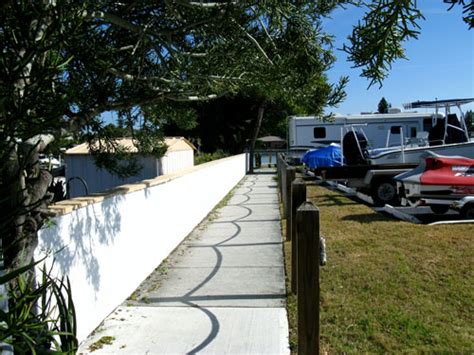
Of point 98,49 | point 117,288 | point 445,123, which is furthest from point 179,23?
point 445,123

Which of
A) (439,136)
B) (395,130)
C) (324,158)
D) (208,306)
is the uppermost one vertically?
(395,130)

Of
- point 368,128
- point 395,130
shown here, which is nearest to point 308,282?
point 368,128

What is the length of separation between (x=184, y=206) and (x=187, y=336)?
439 centimetres

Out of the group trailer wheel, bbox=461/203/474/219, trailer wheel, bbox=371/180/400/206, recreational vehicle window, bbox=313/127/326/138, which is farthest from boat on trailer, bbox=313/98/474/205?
recreational vehicle window, bbox=313/127/326/138

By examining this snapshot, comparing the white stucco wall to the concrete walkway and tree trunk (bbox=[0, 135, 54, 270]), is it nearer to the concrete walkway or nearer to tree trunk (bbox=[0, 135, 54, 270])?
the concrete walkway

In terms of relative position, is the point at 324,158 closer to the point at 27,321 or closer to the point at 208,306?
the point at 208,306

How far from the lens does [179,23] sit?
4.36 meters

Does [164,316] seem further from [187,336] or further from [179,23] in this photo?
[179,23]

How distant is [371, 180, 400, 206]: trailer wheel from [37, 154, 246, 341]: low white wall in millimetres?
6448

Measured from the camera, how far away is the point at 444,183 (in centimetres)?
914

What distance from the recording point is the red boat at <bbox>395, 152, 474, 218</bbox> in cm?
908

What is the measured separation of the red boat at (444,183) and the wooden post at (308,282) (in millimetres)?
6332

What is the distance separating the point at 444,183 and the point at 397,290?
15.6ft

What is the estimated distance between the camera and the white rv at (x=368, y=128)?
24.7m
